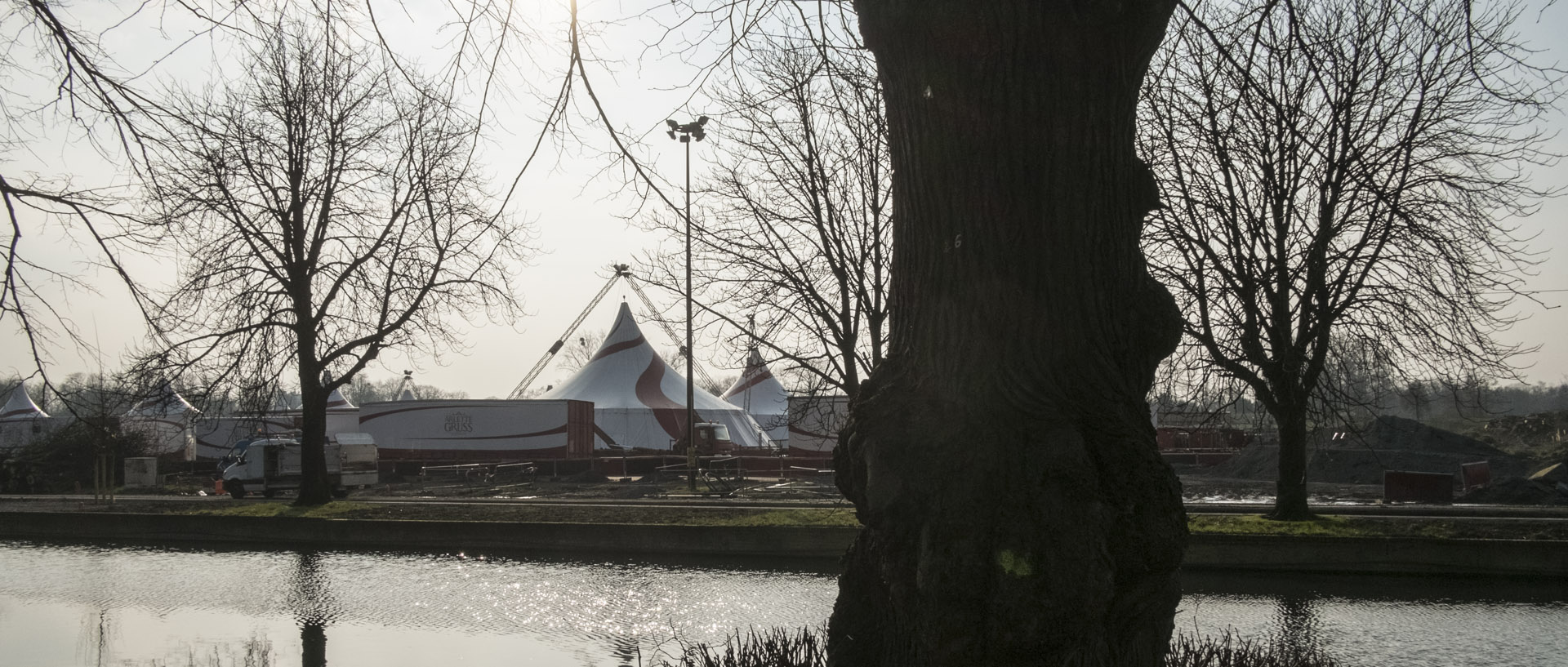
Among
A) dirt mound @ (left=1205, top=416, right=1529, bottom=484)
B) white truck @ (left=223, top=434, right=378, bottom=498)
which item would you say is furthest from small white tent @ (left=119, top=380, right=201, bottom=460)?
dirt mound @ (left=1205, top=416, right=1529, bottom=484)

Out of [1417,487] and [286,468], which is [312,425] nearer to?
[286,468]

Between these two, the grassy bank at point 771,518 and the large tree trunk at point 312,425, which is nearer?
the grassy bank at point 771,518

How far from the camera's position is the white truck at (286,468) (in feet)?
91.2

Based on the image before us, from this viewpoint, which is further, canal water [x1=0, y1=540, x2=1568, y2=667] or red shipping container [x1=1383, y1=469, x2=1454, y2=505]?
red shipping container [x1=1383, y1=469, x2=1454, y2=505]

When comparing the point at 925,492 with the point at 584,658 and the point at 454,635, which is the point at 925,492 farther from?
the point at 454,635

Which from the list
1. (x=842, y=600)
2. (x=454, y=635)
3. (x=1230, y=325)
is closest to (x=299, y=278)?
(x=454, y=635)

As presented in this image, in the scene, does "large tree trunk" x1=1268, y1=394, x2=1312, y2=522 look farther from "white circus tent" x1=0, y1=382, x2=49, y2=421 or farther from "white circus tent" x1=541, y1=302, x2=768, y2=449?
"white circus tent" x1=0, y1=382, x2=49, y2=421

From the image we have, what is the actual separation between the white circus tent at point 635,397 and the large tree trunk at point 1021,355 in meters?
37.2

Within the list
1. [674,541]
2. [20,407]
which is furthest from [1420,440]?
[20,407]

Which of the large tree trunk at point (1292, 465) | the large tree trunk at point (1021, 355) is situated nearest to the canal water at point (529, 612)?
the large tree trunk at point (1292, 465)

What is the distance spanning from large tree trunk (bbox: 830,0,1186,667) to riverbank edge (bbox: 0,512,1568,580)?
1021 centimetres

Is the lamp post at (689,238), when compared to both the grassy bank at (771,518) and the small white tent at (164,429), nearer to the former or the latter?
the grassy bank at (771,518)

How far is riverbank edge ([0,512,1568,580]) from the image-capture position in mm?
12953

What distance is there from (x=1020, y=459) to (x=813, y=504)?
1662 centimetres
